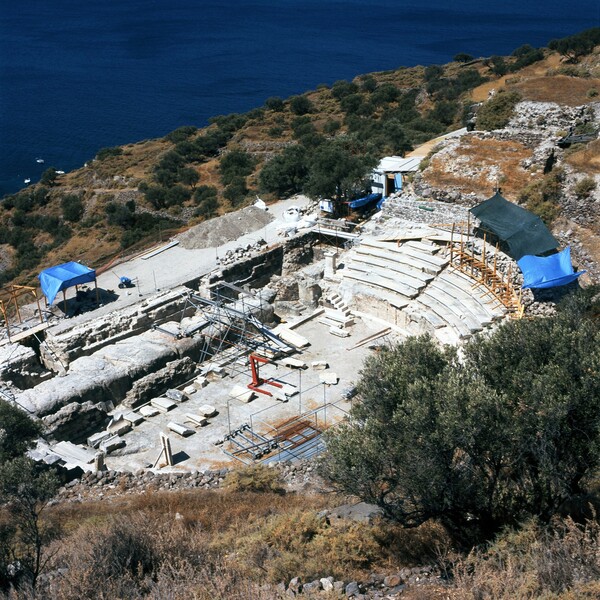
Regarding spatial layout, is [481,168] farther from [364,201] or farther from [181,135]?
[181,135]

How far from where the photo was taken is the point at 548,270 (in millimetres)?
22656

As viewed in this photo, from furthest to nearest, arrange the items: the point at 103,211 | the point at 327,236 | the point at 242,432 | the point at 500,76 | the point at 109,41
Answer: the point at 109,41 < the point at 500,76 < the point at 103,211 < the point at 327,236 < the point at 242,432

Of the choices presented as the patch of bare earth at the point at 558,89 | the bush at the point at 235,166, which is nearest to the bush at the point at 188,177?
the bush at the point at 235,166

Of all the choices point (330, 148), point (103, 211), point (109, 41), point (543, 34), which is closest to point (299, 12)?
point (109, 41)

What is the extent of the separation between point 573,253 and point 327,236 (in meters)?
10.3

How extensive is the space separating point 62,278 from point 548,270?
16.8 m

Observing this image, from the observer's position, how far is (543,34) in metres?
132

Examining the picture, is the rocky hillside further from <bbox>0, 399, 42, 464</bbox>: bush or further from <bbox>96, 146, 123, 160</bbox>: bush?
<bbox>0, 399, 42, 464</bbox>: bush

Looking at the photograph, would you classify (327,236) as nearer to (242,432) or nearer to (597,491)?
(242,432)

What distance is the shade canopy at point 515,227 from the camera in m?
24.0

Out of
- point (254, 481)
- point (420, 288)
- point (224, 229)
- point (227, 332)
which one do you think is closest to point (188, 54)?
point (224, 229)

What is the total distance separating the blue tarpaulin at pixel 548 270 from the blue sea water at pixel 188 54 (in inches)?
2412

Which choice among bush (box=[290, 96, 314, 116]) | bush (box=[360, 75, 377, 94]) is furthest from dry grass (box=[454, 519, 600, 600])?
bush (box=[360, 75, 377, 94])

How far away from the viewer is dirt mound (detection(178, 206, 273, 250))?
31047 mm
